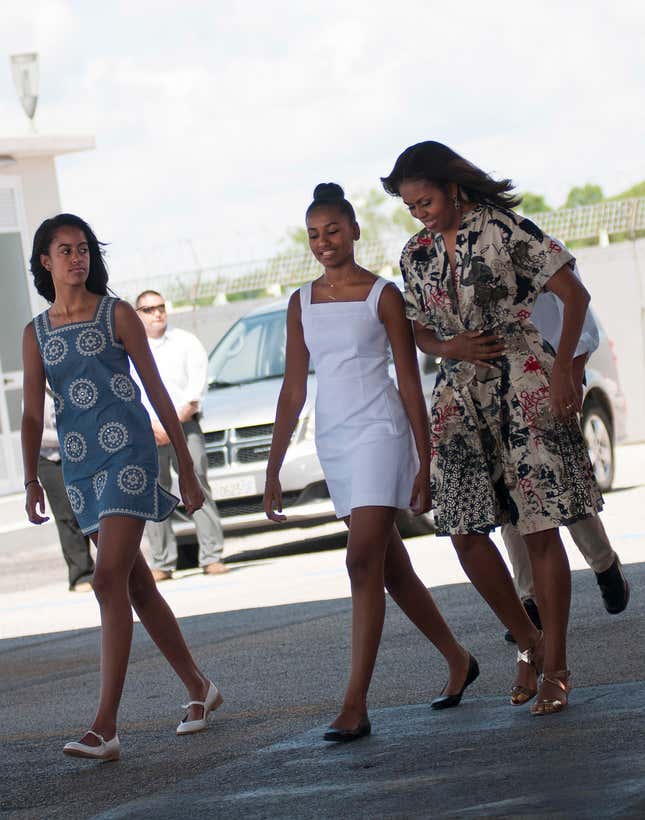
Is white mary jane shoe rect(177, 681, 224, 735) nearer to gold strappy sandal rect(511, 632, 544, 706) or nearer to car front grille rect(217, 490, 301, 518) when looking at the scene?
gold strappy sandal rect(511, 632, 544, 706)

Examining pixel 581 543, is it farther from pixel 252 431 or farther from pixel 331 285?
pixel 252 431

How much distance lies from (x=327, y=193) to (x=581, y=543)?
6.54ft

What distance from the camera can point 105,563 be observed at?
5.83 meters

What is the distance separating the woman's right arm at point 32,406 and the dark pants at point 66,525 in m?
Result: 6.20

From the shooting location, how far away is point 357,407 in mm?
5848

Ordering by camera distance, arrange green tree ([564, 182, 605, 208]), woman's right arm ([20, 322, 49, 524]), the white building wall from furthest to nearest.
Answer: green tree ([564, 182, 605, 208]), the white building wall, woman's right arm ([20, 322, 49, 524])

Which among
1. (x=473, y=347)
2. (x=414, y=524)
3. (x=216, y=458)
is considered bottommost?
(x=414, y=524)

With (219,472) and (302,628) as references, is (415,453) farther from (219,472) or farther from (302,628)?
(219,472)

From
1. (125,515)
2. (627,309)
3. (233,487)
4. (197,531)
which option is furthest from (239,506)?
(627,309)

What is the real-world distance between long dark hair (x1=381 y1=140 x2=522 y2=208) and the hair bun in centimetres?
29

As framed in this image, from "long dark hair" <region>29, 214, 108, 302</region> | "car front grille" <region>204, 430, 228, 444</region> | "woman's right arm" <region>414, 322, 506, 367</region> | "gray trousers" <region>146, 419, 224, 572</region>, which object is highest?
"long dark hair" <region>29, 214, 108, 302</region>

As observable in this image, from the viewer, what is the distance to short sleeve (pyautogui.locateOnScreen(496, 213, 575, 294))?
18.4ft

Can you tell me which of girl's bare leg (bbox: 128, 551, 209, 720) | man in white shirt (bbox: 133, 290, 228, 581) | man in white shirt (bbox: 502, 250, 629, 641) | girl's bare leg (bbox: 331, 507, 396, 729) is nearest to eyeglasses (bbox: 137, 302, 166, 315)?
man in white shirt (bbox: 133, 290, 228, 581)

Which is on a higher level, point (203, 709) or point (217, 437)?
point (217, 437)
